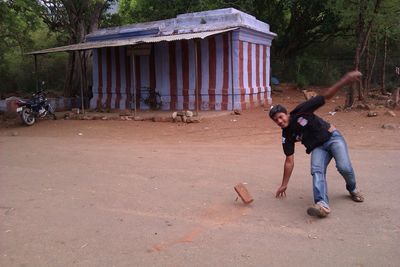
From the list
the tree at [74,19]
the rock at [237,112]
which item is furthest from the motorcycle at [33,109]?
the rock at [237,112]

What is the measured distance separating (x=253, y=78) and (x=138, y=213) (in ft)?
40.3

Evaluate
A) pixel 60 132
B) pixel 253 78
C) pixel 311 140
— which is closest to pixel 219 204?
pixel 311 140

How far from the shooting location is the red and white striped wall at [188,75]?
15.3 m

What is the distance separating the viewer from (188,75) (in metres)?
16.1

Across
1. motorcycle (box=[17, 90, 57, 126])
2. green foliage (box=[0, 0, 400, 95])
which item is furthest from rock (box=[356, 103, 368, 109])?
motorcycle (box=[17, 90, 57, 126])

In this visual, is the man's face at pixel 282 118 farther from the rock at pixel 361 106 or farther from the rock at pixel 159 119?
Answer: the rock at pixel 361 106

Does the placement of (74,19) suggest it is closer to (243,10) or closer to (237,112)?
(243,10)

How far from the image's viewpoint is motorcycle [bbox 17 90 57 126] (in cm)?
1455

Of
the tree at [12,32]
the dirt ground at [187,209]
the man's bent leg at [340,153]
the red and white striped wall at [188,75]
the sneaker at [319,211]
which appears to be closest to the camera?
the dirt ground at [187,209]

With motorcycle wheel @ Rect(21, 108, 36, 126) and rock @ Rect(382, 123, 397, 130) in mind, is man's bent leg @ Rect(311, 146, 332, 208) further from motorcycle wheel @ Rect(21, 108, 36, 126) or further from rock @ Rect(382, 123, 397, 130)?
motorcycle wheel @ Rect(21, 108, 36, 126)

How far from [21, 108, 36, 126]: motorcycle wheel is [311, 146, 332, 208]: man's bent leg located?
38.7 ft

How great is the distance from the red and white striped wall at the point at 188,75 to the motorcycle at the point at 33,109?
3036 mm

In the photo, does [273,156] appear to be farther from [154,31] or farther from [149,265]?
[154,31]

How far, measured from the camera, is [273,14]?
24000mm
